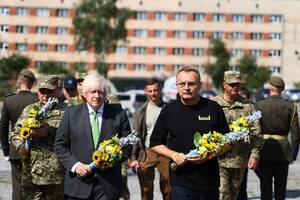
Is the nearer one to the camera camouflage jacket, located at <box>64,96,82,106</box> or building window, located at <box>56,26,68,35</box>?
camouflage jacket, located at <box>64,96,82,106</box>

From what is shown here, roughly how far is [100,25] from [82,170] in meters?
70.3

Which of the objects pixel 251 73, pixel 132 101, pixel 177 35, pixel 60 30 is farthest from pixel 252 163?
pixel 177 35

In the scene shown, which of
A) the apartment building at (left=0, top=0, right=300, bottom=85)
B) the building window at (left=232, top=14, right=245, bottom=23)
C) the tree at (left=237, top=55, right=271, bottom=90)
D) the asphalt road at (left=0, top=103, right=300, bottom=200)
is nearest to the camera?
the asphalt road at (left=0, top=103, right=300, bottom=200)

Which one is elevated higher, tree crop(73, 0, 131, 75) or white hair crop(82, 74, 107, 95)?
tree crop(73, 0, 131, 75)

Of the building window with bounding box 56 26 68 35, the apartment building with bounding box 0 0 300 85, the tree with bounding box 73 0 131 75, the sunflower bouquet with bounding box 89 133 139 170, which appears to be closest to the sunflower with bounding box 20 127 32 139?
the sunflower bouquet with bounding box 89 133 139 170

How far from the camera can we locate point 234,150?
8.55 m

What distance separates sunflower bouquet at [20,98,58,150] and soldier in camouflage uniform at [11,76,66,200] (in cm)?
7

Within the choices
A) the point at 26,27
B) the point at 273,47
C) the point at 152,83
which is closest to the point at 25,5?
the point at 26,27

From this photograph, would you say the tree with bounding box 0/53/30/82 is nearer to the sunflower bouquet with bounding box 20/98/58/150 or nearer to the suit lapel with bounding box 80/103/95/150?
the sunflower bouquet with bounding box 20/98/58/150

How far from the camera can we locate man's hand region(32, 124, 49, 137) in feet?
22.8

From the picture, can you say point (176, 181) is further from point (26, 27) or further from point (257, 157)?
point (26, 27)

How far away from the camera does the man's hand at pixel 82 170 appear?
19.6 feet

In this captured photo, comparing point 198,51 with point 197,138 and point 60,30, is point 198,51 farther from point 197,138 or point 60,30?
point 197,138

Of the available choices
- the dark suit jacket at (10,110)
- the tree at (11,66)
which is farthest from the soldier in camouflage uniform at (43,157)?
the tree at (11,66)
